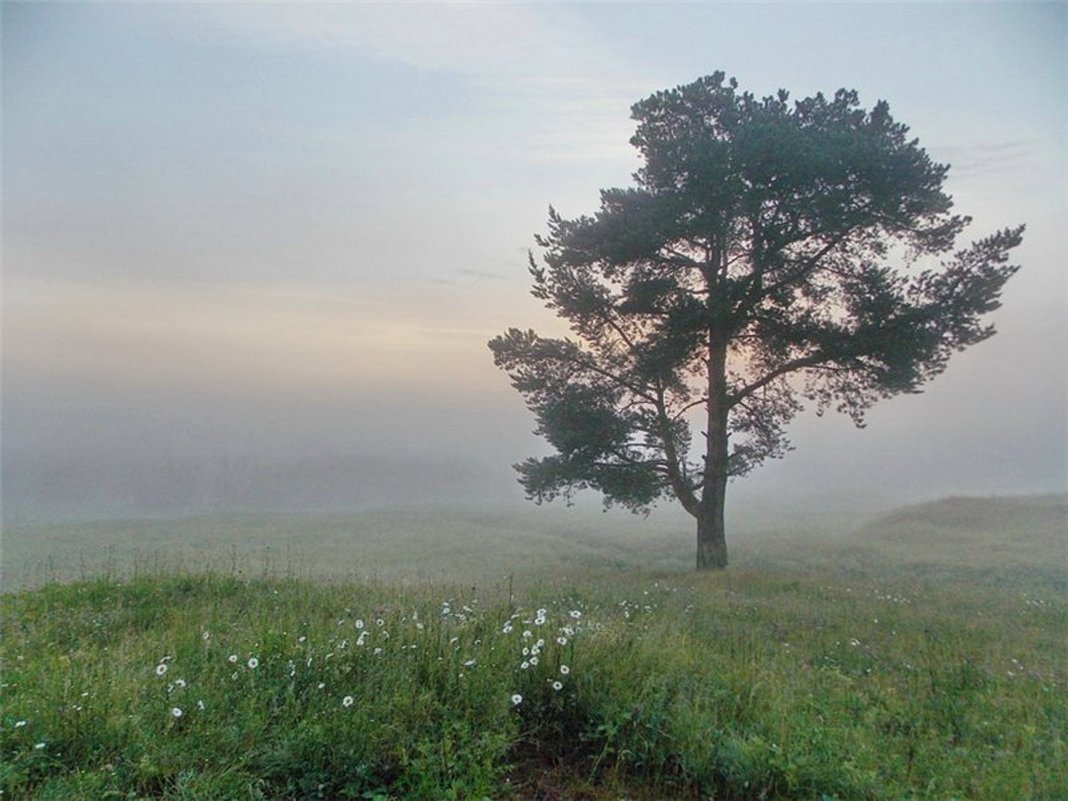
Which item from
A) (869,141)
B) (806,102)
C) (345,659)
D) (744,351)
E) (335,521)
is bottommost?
(335,521)

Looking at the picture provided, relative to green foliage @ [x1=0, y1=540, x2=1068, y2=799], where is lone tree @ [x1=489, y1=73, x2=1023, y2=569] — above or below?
above

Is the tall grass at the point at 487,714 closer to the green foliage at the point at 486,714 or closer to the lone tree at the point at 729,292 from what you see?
the green foliage at the point at 486,714

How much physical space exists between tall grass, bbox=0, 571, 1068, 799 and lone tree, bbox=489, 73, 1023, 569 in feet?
30.3

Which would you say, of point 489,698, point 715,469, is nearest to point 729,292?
point 715,469

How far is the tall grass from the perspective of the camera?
3.79m

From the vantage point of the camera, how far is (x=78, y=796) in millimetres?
3439

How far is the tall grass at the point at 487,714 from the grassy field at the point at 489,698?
0.06 ft

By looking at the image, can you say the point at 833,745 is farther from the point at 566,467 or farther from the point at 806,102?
the point at 806,102

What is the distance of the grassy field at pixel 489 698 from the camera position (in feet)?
12.6

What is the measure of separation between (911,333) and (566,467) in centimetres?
805

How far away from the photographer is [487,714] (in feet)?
14.1

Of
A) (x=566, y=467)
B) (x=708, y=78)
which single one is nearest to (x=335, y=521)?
(x=566, y=467)

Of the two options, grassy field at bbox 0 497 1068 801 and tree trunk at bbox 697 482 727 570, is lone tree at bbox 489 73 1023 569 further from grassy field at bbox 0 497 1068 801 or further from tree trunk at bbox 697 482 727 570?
grassy field at bbox 0 497 1068 801

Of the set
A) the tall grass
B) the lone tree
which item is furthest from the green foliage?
the lone tree
